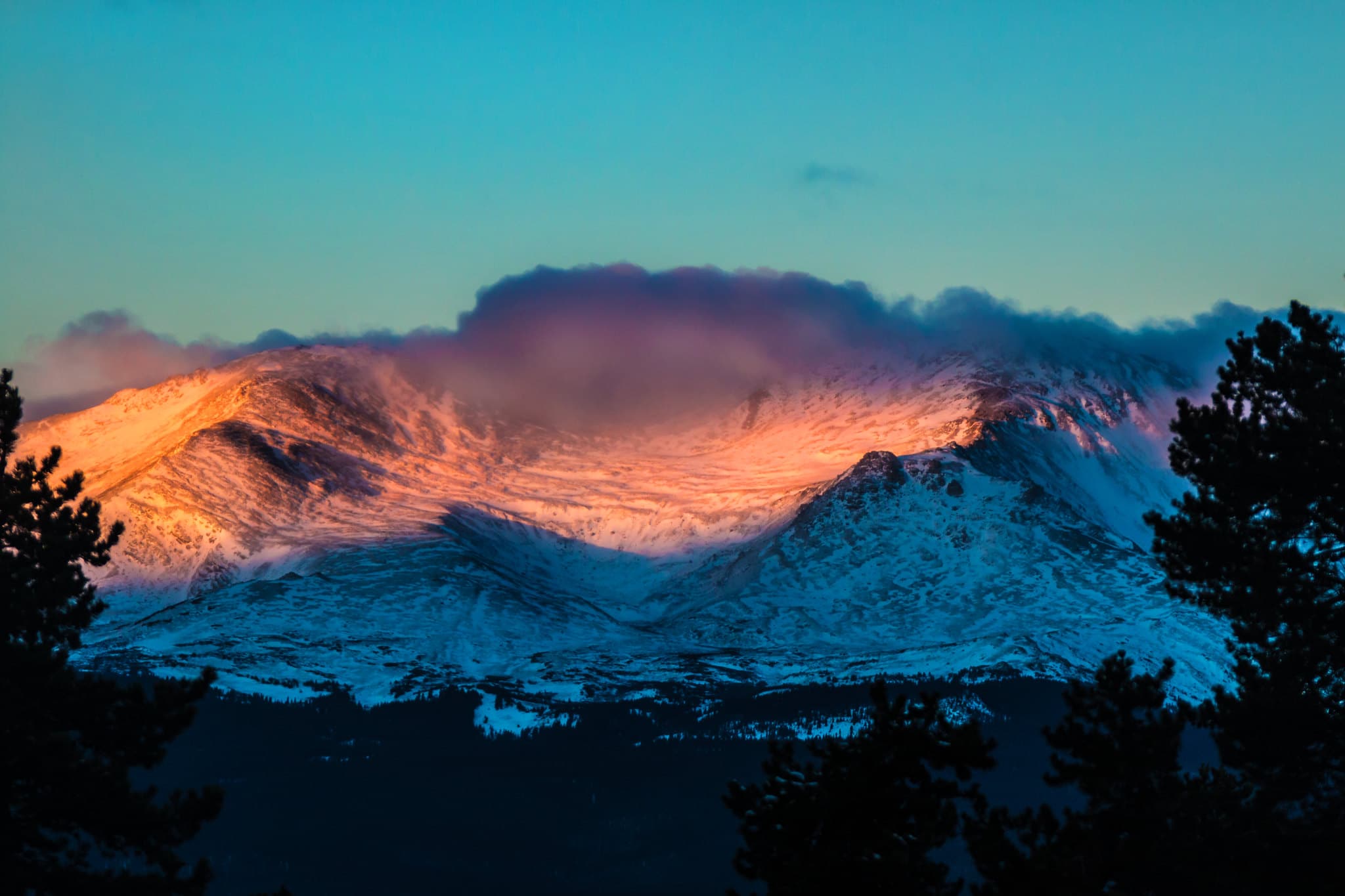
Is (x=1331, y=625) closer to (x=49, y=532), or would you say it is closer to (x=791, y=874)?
(x=791, y=874)

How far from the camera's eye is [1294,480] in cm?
5772

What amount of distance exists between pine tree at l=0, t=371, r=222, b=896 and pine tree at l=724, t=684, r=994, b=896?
56.8 feet

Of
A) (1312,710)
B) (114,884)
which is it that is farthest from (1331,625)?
(114,884)

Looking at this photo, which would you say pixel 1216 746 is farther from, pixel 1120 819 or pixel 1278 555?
pixel 1278 555

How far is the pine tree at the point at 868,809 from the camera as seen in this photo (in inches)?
1909

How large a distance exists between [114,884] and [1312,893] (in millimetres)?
34707

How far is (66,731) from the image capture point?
54.0 m

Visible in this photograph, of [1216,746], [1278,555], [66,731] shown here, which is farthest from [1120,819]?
[66,731]

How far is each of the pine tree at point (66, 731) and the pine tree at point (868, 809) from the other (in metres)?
17.3

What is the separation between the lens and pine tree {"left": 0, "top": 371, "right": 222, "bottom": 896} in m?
52.5

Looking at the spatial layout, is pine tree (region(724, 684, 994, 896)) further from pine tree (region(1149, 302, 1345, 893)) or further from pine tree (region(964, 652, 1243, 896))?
pine tree (region(1149, 302, 1345, 893))

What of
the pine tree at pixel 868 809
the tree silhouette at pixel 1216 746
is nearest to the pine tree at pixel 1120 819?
the tree silhouette at pixel 1216 746

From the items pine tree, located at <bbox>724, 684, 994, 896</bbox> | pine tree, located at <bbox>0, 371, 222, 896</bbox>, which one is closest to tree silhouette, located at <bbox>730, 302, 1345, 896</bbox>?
pine tree, located at <bbox>724, 684, 994, 896</bbox>

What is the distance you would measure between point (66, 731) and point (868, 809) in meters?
24.3
